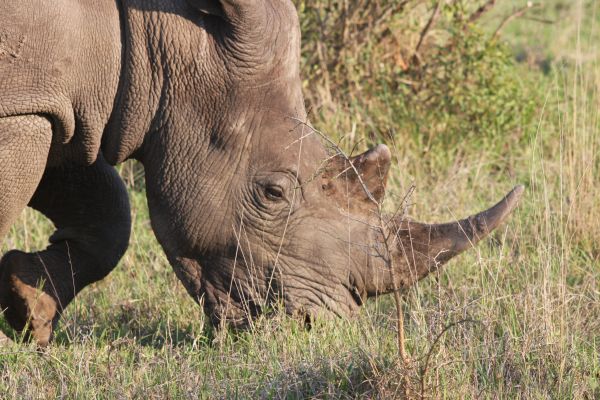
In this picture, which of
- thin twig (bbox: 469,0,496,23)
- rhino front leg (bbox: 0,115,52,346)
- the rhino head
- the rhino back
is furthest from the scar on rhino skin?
thin twig (bbox: 469,0,496,23)

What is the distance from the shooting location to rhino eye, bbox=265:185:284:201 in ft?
17.0

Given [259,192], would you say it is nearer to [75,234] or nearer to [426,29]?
[75,234]

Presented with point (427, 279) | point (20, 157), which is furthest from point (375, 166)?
point (20, 157)

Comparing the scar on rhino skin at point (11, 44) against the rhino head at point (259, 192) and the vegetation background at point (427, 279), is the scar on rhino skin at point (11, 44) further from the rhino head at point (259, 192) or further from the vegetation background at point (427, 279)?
the vegetation background at point (427, 279)

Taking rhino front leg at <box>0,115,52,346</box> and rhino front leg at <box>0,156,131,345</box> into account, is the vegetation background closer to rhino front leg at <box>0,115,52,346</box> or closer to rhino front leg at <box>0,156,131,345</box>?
rhino front leg at <box>0,156,131,345</box>

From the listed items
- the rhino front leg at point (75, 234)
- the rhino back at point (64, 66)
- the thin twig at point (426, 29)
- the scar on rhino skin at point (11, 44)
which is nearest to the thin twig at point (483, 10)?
the thin twig at point (426, 29)

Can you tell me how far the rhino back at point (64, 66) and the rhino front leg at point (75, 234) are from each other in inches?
24.1

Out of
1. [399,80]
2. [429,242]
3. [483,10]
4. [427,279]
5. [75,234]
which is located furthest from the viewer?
[483,10]

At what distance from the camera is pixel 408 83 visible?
27.0ft

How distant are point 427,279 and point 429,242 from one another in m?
0.74

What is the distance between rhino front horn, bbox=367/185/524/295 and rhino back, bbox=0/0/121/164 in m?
1.34

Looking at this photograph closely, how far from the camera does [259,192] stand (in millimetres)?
5207

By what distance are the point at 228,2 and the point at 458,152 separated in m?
3.37

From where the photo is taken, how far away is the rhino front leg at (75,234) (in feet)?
18.2
